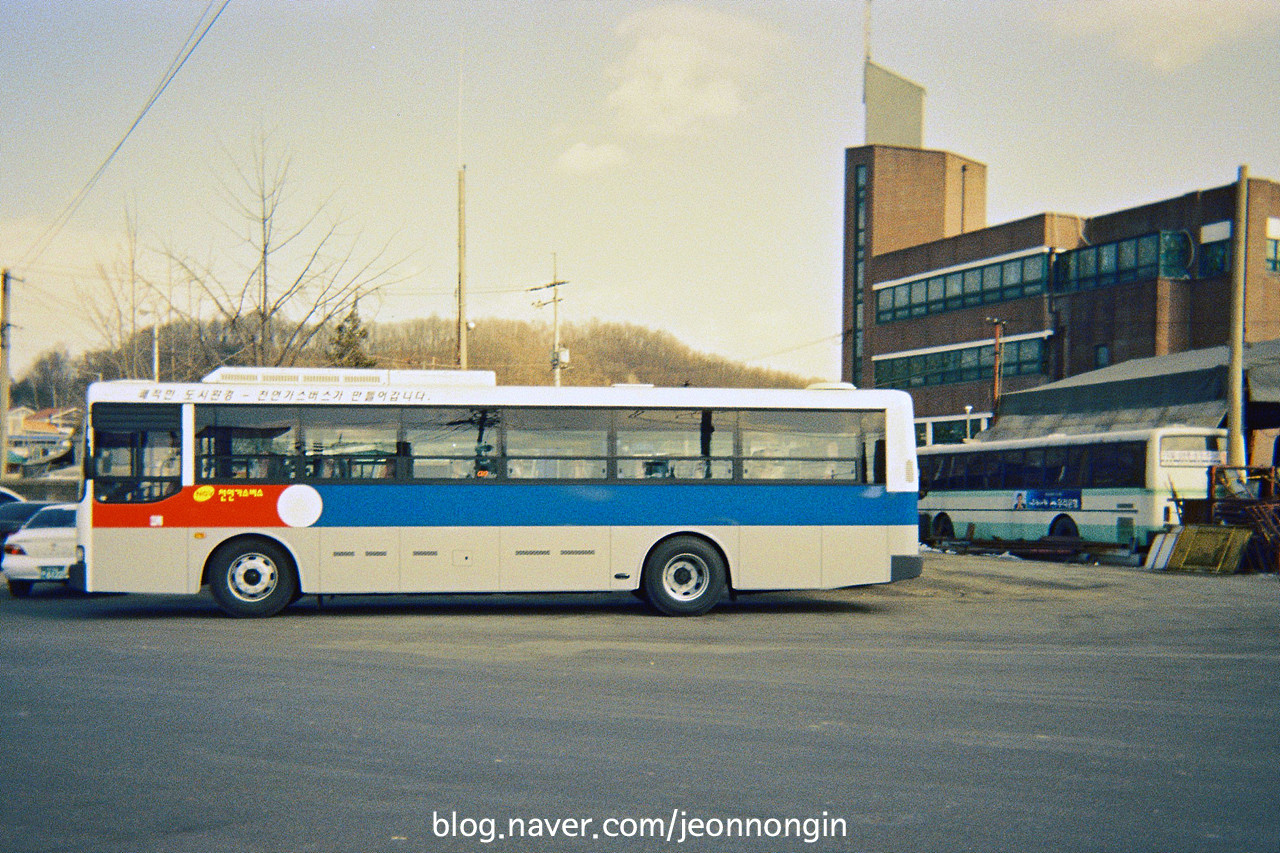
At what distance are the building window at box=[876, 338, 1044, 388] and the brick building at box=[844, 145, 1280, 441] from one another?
0.07 metres

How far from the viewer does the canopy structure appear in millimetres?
24703

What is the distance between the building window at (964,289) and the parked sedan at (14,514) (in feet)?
141

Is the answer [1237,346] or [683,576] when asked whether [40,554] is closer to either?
[683,576]

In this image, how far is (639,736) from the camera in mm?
6777

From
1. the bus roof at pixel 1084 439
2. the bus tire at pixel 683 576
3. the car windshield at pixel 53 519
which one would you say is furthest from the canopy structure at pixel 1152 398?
the car windshield at pixel 53 519

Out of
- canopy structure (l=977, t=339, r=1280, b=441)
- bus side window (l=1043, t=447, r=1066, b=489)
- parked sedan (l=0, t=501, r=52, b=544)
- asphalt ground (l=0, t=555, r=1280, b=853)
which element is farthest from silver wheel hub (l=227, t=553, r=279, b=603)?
canopy structure (l=977, t=339, r=1280, b=441)

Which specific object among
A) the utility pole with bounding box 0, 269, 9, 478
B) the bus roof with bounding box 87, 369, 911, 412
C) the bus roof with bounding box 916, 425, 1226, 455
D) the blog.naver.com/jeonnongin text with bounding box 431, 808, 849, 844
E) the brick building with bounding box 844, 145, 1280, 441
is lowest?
the blog.naver.com/jeonnongin text with bounding box 431, 808, 849, 844

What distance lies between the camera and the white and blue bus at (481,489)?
13.3m

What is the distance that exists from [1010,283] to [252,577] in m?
45.2

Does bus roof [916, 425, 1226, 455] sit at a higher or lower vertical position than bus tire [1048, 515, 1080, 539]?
higher

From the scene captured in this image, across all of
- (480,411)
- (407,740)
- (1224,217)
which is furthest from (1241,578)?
(1224,217)

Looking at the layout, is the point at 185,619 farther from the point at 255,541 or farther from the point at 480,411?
the point at 480,411

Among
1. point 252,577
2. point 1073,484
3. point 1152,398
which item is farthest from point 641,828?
point 1152,398

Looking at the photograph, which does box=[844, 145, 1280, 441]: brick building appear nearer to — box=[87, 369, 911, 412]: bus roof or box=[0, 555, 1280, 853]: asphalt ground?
box=[87, 369, 911, 412]: bus roof
